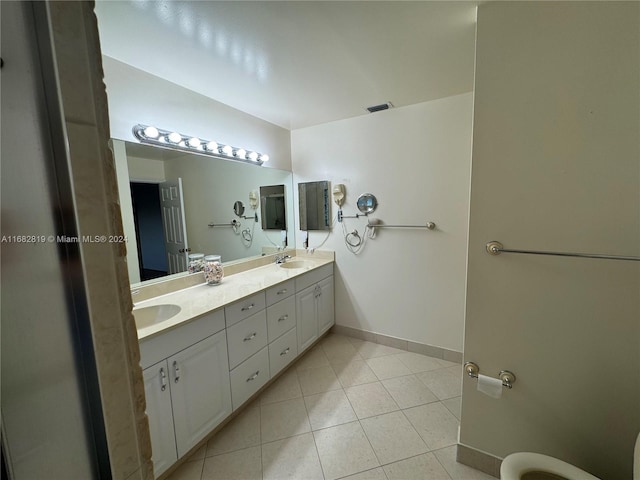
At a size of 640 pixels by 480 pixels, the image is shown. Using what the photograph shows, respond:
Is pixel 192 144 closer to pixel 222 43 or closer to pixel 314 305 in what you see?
pixel 222 43

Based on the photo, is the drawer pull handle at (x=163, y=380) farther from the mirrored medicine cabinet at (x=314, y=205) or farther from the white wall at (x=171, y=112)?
the mirrored medicine cabinet at (x=314, y=205)

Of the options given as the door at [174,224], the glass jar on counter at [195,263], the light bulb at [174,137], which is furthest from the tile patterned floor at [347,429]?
the light bulb at [174,137]

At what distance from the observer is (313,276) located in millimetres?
2373

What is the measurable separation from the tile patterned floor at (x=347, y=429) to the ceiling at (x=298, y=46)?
2.21m

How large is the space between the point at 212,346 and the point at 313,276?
43.9 inches

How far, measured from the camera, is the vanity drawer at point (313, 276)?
2188 millimetres

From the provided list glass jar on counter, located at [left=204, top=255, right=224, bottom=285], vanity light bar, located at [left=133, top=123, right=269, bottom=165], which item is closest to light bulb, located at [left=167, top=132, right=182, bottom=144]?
vanity light bar, located at [left=133, top=123, right=269, bottom=165]

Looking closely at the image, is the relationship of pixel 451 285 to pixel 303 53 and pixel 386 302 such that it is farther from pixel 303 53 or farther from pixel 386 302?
pixel 303 53

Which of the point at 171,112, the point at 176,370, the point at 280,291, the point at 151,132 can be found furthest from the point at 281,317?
the point at 171,112

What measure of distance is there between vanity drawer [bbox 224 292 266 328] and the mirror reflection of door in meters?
0.64

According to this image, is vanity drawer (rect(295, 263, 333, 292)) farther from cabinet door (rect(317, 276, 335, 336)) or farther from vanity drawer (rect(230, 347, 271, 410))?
vanity drawer (rect(230, 347, 271, 410))

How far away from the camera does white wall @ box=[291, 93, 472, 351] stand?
2.05 m

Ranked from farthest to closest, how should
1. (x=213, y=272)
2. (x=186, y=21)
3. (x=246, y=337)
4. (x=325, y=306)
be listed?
(x=325, y=306)
(x=213, y=272)
(x=246, y=337)
(x=186, y=21)

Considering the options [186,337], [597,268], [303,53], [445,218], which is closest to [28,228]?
[186,337]
